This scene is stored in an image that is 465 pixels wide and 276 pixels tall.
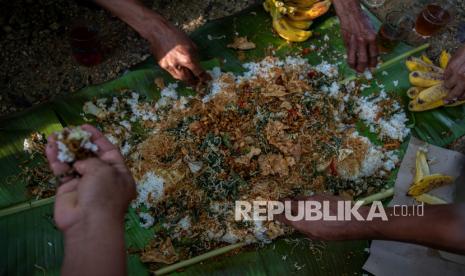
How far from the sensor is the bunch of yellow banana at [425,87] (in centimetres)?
322

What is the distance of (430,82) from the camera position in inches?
130

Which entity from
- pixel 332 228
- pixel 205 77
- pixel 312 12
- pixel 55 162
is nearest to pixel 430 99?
pixel 312 12

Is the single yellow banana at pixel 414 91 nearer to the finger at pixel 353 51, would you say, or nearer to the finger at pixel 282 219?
the finger at pixel 353 51

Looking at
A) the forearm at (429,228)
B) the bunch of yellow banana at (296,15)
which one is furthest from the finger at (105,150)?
the bunch of yellow banana at (296,15)

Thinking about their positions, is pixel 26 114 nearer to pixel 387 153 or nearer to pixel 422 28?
pixel 387 153

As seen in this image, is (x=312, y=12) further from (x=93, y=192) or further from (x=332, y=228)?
(x=93, y=192)

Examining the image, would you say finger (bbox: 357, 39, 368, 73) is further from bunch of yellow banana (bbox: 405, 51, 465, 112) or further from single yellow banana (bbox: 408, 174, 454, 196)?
single yellow banana (bbox: 408, 174, 454, 196)

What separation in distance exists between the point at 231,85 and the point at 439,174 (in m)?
1.70

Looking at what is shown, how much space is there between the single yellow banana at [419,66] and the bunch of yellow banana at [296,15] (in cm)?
82

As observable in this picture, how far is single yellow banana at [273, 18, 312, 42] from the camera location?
354cm

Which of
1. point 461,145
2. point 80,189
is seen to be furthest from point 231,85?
point 461,145

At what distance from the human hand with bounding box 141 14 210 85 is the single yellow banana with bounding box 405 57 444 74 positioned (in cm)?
172

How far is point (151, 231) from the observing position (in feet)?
9.25

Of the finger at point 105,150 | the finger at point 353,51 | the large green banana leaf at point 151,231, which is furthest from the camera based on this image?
the finger at point 353,51
